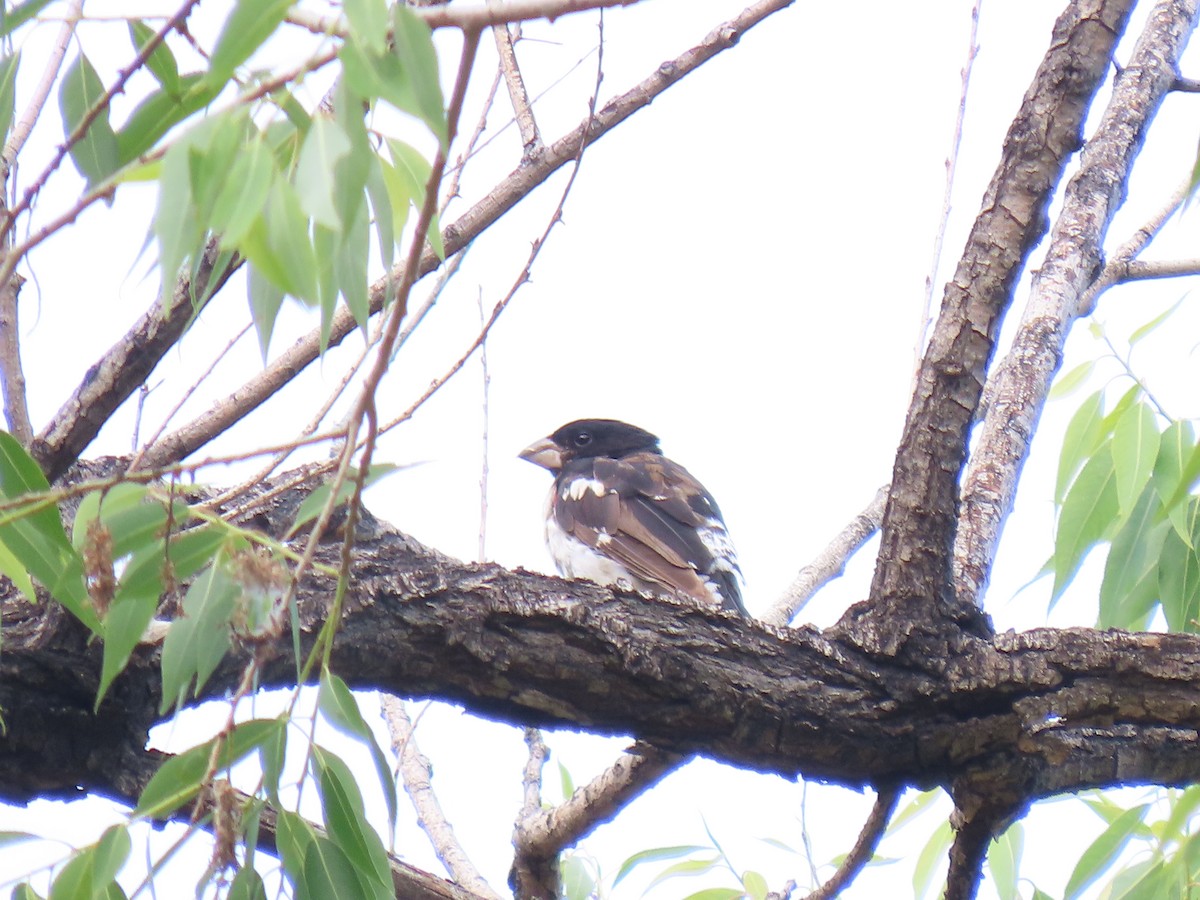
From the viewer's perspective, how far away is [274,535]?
9.95 ft

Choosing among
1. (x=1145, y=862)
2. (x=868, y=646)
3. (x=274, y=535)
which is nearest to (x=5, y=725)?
(x=274, y=535)

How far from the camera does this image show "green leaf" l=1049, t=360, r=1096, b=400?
407 centimetres

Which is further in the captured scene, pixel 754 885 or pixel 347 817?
pixel 754 885

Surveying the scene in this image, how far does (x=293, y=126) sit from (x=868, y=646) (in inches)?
68.8

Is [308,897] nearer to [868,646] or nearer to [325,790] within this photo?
[325,790]

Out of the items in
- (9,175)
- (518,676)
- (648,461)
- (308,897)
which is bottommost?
(308,897)

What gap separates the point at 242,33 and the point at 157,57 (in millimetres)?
794

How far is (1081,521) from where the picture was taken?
345 centimetres

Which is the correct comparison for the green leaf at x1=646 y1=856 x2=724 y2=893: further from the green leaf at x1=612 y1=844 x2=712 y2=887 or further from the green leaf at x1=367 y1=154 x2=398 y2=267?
the green leaf at x1=367 y1=154 x2=398 y2=267

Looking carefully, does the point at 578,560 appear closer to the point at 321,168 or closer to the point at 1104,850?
the point at 1104,850

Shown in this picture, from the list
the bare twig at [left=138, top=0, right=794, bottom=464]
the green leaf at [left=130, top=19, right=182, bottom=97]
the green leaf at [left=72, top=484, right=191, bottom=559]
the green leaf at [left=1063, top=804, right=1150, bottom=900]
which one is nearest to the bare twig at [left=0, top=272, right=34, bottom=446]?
the bare twig at [left=138, top=0, right=794, bottom=464]

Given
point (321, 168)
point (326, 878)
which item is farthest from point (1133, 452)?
point (321, 168)

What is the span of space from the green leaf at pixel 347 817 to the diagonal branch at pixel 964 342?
1253mm

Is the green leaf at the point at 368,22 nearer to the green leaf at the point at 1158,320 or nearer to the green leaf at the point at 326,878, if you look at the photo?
the green leaf at the point at 326,878
